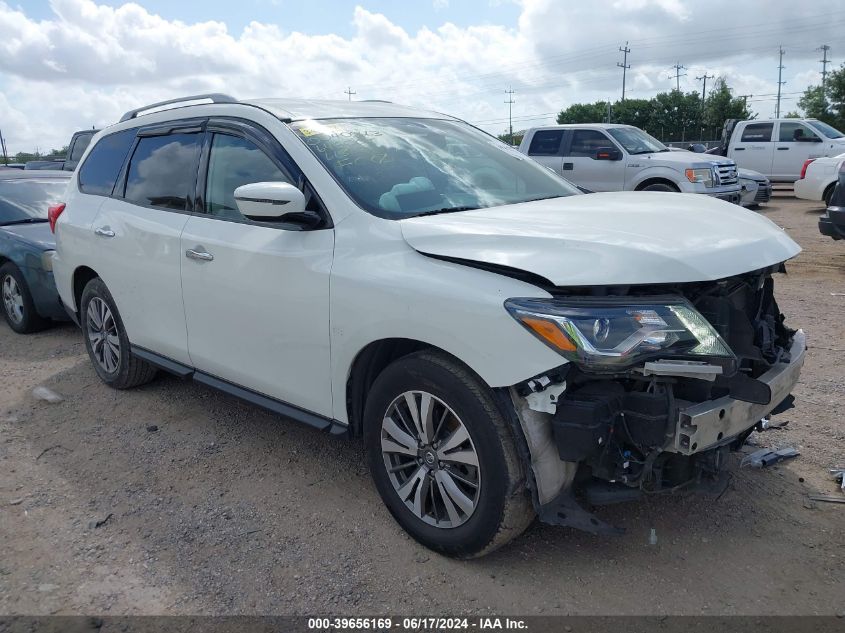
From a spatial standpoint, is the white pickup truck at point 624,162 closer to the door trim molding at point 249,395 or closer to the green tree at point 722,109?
the door trim molding at point 249,395

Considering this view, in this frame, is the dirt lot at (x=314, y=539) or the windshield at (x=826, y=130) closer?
the dirt lot at (x=314, y=539)

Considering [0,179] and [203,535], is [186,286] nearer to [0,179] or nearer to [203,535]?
[203,535]

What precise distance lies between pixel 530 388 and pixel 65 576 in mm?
2108

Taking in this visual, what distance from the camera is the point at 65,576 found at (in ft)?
10.0

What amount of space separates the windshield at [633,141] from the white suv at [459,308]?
9.92 meters

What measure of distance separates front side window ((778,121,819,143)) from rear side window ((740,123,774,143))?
0.26m

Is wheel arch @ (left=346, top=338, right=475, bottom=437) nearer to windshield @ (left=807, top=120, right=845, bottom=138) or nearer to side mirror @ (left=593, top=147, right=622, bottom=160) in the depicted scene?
side mirror @ (left=593, top=147, right=622, bottom=160)

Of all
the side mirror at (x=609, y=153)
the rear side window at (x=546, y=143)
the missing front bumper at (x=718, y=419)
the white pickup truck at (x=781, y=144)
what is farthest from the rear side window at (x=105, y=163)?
the white pickup truck at (x=781, y=144)

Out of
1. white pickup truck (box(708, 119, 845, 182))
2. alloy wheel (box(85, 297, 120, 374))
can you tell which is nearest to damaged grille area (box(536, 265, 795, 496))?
alloy wheel (box(85, 297, 120, 374))

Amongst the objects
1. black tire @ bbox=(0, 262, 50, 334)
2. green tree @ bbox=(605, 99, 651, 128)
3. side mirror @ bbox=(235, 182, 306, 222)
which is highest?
green tree @ bbox=(605, 99, 651, 128)

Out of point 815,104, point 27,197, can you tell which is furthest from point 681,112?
point 27,197

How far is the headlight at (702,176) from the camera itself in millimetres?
12531

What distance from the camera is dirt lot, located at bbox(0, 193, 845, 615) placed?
2.82 m

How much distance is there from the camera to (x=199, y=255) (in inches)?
152
